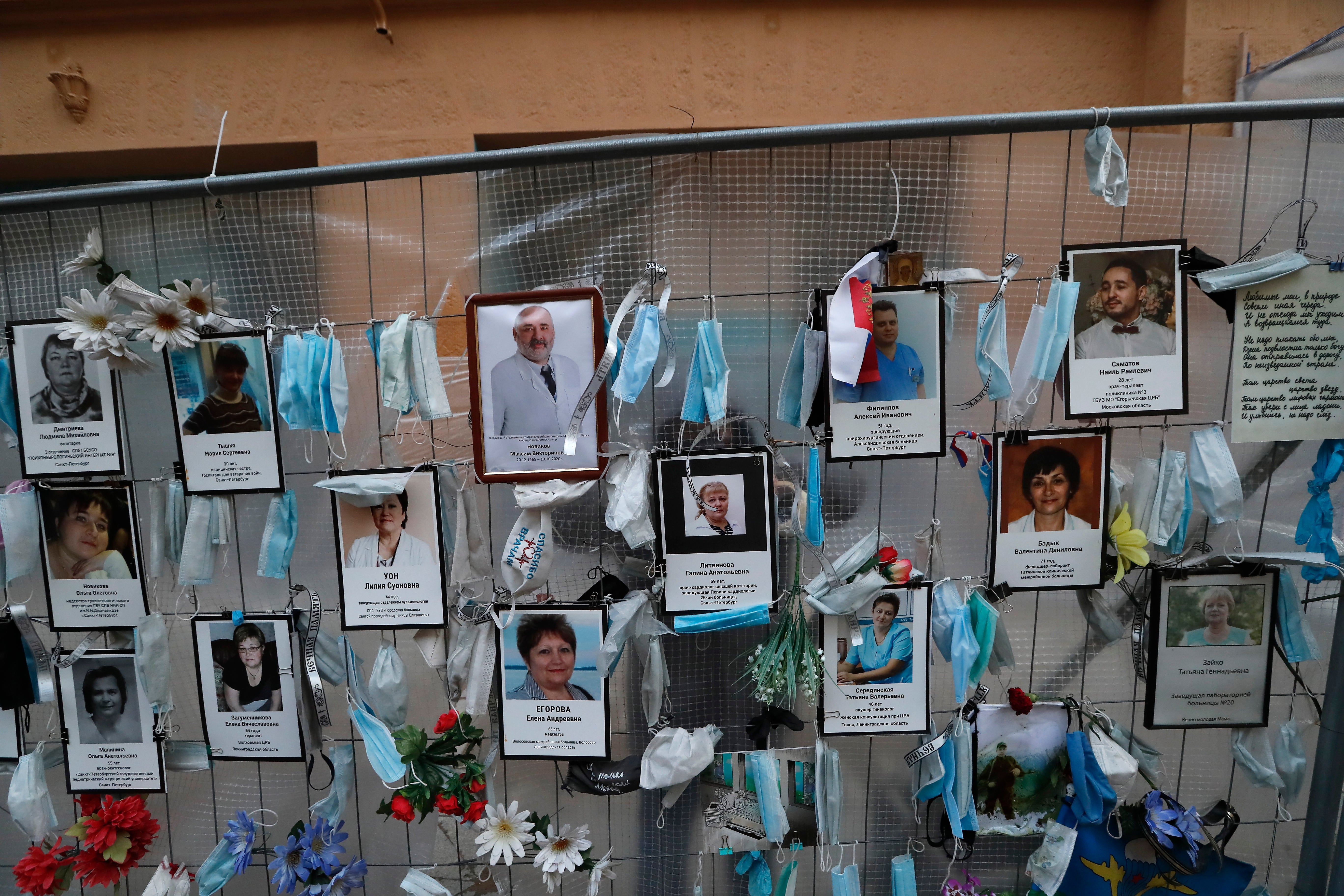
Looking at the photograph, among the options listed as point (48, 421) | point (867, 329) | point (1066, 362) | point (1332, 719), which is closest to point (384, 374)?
point (48, 421)

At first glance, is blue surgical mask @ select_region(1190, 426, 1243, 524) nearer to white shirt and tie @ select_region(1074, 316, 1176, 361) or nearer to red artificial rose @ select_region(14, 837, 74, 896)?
white shirt and tie @ select_region(1074, 316, 1176, 361)

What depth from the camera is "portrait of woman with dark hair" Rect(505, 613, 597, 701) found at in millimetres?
1450

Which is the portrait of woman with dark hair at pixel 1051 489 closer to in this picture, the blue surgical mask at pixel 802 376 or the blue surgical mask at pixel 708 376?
the blue surgical mask at pixel 802 376

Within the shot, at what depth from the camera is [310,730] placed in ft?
4.97

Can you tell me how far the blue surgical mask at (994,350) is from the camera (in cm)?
131

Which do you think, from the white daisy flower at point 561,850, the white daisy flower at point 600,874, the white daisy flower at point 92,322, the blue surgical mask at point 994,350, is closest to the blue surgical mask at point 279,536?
the white daisy flower at point 92,322

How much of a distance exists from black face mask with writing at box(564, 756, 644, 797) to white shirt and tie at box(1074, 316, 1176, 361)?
110 cm

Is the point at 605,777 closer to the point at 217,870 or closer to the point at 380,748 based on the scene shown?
the point at 380,748

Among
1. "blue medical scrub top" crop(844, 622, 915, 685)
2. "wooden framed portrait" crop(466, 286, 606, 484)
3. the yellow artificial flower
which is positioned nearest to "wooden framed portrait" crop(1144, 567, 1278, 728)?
the yellow artificial flower

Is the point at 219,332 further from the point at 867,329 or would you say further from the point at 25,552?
the point at 867,329

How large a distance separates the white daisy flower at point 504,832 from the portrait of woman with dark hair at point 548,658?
216 millimetres

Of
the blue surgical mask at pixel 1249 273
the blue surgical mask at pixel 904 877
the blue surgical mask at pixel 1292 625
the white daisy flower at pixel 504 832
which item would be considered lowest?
the blue surgical mask at pixel 904 877

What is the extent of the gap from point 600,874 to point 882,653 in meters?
0.70

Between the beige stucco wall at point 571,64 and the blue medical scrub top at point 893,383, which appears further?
the beige stucco wall at point 571,64
